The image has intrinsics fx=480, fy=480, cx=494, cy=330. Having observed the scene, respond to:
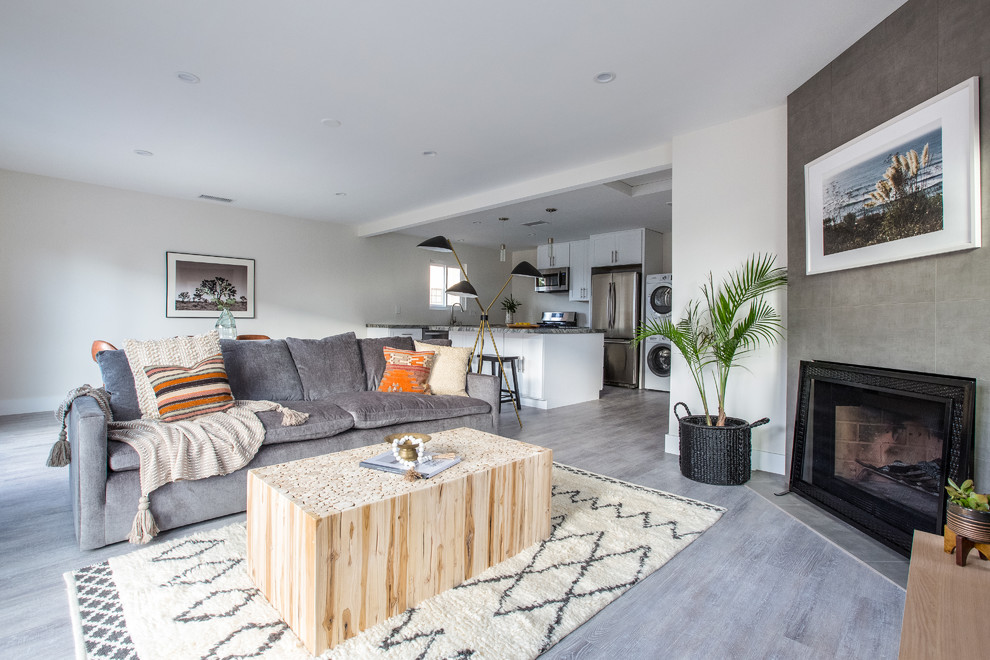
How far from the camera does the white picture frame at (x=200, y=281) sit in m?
5.79

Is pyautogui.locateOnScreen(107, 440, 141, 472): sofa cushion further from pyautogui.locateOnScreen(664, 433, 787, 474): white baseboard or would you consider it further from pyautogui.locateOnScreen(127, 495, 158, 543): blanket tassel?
pyautogui.locateOnScreen(664, 433, 787, 474): white baseboard

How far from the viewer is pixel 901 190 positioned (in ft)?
7.14

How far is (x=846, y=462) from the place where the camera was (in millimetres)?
2506

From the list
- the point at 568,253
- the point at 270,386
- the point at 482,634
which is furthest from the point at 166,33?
the point at 568,253

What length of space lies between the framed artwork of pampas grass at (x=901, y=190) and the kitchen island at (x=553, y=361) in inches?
120

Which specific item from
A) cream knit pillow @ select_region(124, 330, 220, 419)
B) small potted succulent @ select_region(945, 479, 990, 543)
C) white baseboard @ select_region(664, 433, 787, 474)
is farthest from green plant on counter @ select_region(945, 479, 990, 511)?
cream knit pillow @ select_region(124, 330, 220, 419)

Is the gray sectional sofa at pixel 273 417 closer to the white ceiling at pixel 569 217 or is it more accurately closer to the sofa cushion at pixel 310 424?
the sofa cushion at pixel 310 424

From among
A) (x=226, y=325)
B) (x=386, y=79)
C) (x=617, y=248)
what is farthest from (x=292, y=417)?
(x=617, y=248)

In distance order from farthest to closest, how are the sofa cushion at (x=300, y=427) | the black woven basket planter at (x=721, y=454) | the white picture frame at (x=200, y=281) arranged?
the white picture frame at (x=200, y=281)
the black woven basket planter at (x=721, y=454)
the sofa cushion at (x=300, y=427)

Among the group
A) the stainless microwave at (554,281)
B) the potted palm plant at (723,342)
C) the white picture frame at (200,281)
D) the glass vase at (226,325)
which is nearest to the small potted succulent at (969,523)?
the potted palm plant at (723,342)

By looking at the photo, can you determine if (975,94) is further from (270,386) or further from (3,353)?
(3,353)

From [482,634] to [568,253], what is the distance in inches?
290

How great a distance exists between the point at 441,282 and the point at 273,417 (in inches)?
249

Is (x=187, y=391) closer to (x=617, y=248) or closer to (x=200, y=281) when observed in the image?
(x=200, y=281)
